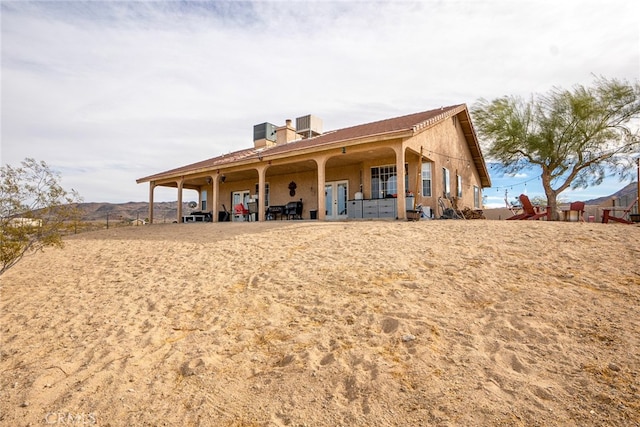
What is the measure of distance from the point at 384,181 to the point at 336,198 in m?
2.38

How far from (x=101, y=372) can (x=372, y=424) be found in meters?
3.00

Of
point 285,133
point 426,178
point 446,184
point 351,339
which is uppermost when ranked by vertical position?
point 285,133

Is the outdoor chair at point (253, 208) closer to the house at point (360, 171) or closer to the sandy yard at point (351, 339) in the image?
the house at point (360, 171)

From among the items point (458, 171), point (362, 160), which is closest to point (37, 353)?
point (362, 160)

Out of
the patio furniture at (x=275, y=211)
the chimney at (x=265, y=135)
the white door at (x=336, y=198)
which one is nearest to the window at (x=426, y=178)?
the white door at (x=336, y=198)

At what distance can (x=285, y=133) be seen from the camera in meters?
19.9

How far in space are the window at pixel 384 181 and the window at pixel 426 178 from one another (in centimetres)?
70

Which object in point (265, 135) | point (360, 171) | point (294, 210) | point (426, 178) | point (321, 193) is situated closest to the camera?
point (321, 193)

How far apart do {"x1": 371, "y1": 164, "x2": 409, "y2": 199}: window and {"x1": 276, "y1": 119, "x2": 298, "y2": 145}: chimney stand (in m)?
7.38

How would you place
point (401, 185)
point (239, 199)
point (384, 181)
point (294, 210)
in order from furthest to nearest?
point (239, 199) → point (294, 210) → point (384, 181) → point (401, 185)

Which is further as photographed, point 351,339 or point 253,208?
point 253,208

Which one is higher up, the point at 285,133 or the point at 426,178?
the point at 285,133

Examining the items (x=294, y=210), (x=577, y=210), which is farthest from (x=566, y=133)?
(x=294, y=210)

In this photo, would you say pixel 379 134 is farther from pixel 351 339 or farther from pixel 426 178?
pixel 351 339
